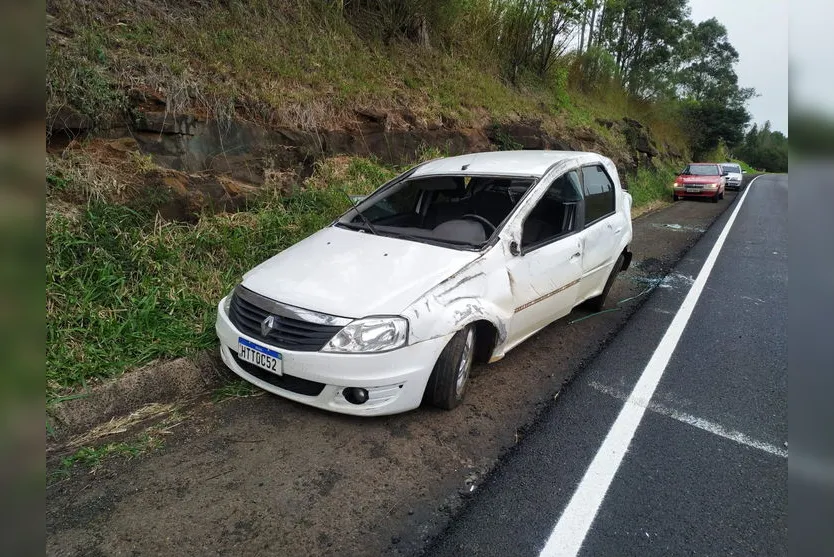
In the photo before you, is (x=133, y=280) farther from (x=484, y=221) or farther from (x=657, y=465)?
(x=657, y=465)

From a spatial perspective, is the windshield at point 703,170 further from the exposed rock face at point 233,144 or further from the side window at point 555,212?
the side window at point 555,212

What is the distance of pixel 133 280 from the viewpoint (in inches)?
157

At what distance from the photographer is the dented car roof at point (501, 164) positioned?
13.6 feet

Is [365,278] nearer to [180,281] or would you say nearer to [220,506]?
[220,506]

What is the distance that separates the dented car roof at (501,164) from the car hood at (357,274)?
1038 millimetres

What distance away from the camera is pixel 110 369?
328 cm

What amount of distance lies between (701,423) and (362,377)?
84.8 inches

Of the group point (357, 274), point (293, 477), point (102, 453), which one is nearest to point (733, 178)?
point (357, 274)

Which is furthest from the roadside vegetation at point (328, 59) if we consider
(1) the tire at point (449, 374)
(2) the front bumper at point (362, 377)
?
(1) the tire at point (449, 374)

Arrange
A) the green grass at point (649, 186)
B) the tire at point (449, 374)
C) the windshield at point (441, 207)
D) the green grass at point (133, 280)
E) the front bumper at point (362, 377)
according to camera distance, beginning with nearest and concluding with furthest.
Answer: the front bumper at point (362, 377), the tire at point (449, 374), the green grass at point (133, 280), the windshield at point (441, 207), the green grass at point (649, 186)

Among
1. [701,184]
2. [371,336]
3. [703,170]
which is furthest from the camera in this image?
[703,170]
